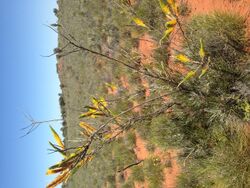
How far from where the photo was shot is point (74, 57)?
46.0 feet

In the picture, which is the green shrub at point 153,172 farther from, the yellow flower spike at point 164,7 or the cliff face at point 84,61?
the yellow flower spike at point 164,7

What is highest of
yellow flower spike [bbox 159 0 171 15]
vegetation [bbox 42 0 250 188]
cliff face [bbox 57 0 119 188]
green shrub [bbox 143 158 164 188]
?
cliff face [bbox 57 0 119 188]

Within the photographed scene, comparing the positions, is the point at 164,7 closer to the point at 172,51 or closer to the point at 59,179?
the point at 59,179

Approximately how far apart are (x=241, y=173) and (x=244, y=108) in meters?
0.79

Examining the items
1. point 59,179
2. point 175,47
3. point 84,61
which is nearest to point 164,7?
point 59,179

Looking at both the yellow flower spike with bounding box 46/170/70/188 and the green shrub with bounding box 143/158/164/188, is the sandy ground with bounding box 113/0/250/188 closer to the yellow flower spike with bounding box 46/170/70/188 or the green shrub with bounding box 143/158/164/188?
the green shrub with bounding box 143/158/164/188

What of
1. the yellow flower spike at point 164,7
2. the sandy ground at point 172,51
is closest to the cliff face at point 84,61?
the sandy ground at point 172,51

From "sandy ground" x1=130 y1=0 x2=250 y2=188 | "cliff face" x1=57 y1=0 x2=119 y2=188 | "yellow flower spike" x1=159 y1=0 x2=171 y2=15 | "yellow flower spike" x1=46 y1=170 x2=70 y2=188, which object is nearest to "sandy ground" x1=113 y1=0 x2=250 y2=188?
"sandy ground" x1=130 y1=0 x2=250 y2=188

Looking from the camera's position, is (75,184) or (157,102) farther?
(75,184)

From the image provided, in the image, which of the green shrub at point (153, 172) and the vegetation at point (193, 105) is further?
the green shrub at point (153, 172)

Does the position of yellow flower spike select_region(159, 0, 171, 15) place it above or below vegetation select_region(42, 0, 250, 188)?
above

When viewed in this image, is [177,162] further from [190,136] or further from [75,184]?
[75,184]

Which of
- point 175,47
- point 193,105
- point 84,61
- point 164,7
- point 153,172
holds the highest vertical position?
point 84,61

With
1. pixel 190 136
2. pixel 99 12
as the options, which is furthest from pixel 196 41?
pixel 99 12
